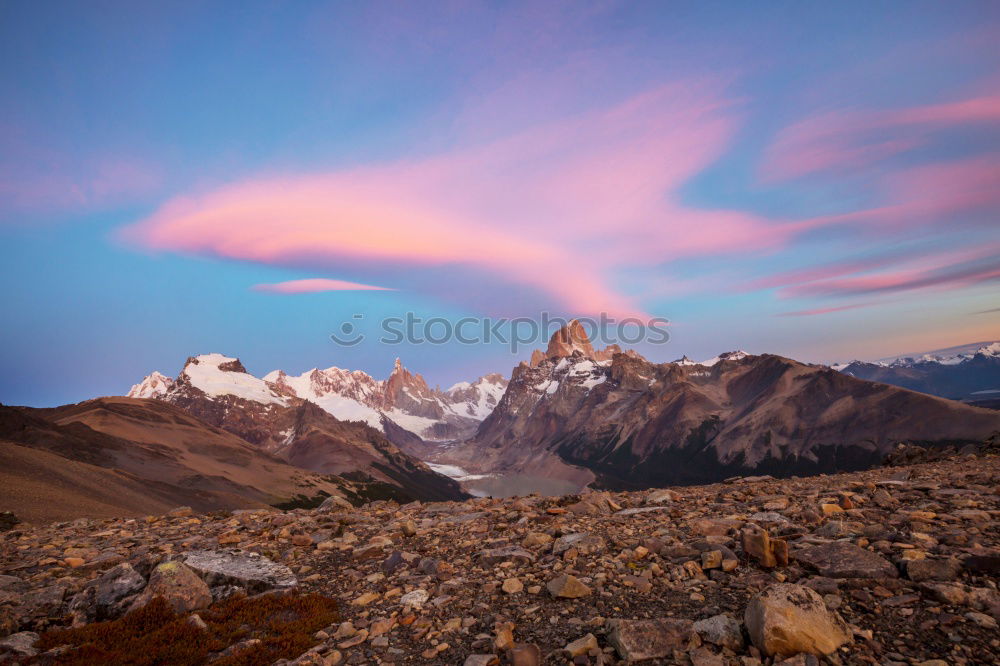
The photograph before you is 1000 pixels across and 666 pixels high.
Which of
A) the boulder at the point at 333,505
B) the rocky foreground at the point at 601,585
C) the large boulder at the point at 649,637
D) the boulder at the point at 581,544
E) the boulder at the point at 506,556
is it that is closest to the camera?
the rocky foreground at the point at 601,585

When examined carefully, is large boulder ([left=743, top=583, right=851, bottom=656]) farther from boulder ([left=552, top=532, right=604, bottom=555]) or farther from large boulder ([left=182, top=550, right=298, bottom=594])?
large boulder ([left=182, top=550, right=298, bottom=594])

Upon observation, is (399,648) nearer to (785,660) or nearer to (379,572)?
(379,572)

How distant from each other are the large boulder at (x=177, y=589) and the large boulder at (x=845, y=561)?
17.7 m

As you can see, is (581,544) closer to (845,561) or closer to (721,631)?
(721,631)

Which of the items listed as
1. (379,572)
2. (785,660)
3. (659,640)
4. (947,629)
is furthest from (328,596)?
(947,629)

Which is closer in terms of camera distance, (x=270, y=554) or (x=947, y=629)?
(x=947, y=629)

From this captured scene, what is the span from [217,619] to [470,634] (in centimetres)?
808

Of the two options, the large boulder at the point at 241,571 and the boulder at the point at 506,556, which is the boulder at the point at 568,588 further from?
the large boulder at the point at 241,571

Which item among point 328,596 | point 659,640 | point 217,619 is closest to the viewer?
point 659,640

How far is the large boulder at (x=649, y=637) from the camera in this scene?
31.8 ft

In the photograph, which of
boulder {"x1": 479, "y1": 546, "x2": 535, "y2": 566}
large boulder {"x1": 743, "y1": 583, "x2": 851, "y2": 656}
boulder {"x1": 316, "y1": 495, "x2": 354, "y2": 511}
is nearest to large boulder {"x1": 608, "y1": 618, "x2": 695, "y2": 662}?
large boulder {"x1": 743, "y1": 583, "x2": 851, "y2": 656}

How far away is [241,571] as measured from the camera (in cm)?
1775

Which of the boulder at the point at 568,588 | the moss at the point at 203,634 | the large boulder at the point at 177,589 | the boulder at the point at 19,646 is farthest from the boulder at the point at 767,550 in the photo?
the boulder at the point at 19,646

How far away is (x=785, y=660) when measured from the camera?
862cm
